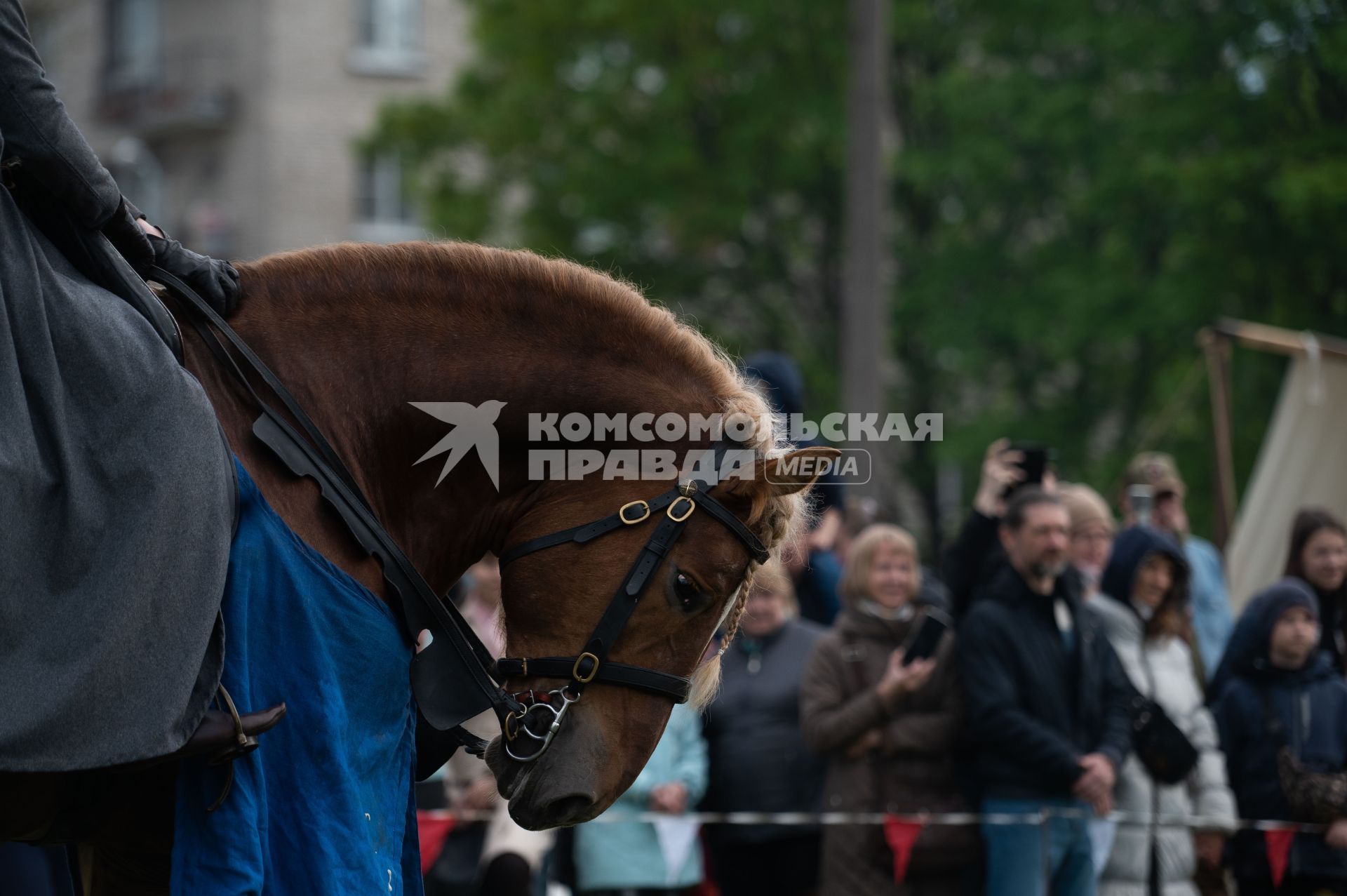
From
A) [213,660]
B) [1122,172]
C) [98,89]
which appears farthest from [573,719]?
[98,89]

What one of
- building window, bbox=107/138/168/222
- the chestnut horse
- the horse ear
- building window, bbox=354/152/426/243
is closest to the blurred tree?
building window, bbox=107/138/168/222

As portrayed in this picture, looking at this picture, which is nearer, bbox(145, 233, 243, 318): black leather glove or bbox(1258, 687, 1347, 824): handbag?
bbox(145, 233, 243, 318): black leather glove

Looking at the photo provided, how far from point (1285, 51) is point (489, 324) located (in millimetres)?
8700

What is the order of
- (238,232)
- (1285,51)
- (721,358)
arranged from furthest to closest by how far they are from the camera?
(238,232) < (1285,51) < (721,358)

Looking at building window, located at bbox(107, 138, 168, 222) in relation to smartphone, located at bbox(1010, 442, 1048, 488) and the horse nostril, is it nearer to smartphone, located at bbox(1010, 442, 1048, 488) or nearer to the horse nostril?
smartphone, located at bbox(1010, 442, 1048, 488)

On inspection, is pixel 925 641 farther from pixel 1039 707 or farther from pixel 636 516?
pixel 636 516

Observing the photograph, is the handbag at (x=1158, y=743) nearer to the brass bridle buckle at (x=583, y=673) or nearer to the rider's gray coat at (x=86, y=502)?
the brass bridle buckle at (x=583, y=673)

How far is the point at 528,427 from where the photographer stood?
3109 millimetres

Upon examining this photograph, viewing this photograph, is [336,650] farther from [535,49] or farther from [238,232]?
[238,232]

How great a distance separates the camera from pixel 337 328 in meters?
3.03

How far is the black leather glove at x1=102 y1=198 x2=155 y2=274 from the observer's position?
8.99 ft

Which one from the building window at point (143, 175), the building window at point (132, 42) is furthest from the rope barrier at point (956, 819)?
the building window at point (132, 42)

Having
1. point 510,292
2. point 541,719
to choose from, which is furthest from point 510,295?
point 541,719

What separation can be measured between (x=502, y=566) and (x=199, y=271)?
0.86 m
